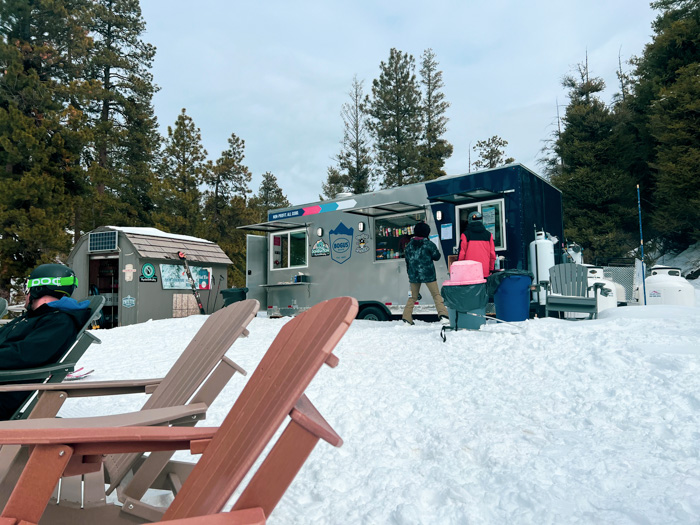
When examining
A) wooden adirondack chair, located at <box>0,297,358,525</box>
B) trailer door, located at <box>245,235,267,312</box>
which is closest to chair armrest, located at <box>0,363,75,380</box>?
wooden adirondack chair, located at <box>0,297,358,525</box>

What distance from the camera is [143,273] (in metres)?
12.8

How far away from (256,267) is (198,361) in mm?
9118

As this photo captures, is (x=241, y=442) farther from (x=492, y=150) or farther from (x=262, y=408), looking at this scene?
(x=492, y=150)

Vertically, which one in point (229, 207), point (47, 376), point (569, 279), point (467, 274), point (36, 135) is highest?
point (36, 135)

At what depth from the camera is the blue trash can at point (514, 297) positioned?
6.92 metres

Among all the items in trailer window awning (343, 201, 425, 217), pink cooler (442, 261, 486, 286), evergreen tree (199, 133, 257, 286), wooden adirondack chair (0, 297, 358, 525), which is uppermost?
evergreen tree (199, 133, 257, 286)

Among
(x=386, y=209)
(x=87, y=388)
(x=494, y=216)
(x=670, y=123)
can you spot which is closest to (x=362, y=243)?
(x=386, y=209)

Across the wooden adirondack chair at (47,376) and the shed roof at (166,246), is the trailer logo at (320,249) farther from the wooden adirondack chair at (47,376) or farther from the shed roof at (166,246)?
the wooden adirondack chair at (47,376)

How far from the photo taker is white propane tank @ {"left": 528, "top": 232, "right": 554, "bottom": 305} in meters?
7.84

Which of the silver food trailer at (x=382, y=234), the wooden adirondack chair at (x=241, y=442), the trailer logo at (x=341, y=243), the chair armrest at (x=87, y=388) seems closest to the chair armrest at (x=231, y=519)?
the wooden adirondack chair at (x=241, y=442)

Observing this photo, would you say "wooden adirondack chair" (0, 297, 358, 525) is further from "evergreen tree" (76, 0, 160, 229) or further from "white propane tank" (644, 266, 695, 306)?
"evergreen tree" (76, 0, 160, 229)

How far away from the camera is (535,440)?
288cm

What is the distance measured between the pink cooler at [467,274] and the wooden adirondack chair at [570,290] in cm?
196

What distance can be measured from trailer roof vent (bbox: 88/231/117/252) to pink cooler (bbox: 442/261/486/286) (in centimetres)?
1014
